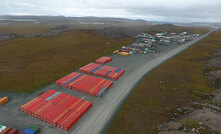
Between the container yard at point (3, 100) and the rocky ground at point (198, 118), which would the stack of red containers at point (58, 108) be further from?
the rocky ground at point (198, 118)

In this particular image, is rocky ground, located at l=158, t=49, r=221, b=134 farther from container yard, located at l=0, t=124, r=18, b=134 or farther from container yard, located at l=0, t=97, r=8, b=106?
container yard, located at l=0, t=97, r=8, b=106

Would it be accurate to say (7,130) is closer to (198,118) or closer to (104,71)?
Result: (104,71)

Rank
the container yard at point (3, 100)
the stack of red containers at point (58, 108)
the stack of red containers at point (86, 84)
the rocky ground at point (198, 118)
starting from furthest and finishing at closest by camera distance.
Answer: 1. the stack of red containers at point (86, 84)
2. the container yard at point (3, 100)
3. the stack of red containers at point (58, 108)
4. the rocky ground at point (198, 118)

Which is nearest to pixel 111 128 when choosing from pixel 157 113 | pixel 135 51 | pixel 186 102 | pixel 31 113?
pixel 157 113

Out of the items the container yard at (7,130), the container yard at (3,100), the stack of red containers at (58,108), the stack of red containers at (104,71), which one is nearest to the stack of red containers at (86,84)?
the stack of red containers at (58,108)

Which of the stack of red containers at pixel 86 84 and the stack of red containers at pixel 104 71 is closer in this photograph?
the stack of red containers at pixel 86 84

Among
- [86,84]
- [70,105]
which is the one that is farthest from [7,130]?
[86,84]

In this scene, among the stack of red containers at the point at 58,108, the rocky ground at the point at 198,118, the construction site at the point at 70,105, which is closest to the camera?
the rocky ground at the point at 198,118
